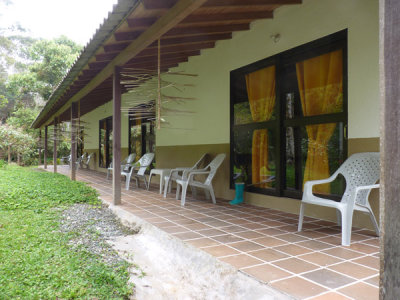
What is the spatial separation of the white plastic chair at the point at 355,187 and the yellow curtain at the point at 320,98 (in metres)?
0.69

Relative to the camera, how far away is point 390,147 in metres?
1.25

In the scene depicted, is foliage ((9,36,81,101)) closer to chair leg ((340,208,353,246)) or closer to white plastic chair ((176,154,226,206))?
white plastic chair ((176,154,226,206))

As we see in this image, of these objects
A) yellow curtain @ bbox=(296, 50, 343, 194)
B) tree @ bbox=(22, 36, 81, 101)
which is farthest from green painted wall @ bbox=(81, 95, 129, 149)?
tree @ bbox=(22, 36, 81, 101)

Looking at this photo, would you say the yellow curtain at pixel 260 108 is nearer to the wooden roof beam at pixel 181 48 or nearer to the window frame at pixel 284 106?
→ the window frame at pixel 284 106

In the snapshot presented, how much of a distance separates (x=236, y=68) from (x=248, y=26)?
2.17ft

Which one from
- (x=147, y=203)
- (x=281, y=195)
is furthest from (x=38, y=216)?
(x=281, y=195)

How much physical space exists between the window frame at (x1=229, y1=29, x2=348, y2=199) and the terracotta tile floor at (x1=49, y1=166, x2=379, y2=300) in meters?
0.45

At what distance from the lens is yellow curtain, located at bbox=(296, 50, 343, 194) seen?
3697 mm

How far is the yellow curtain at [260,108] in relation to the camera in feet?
15.0

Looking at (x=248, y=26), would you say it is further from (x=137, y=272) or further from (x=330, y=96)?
(x=137, y=272)

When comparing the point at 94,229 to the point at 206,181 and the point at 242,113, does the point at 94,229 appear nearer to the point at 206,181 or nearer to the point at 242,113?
the point at 206,181

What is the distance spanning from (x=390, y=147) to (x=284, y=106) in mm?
3169

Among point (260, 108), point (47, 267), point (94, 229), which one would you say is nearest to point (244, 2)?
point (260, 108)

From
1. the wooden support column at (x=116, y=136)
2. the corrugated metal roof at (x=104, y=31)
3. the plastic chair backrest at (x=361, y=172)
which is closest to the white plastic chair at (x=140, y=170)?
the wooden support column at (x=116, y=136)
